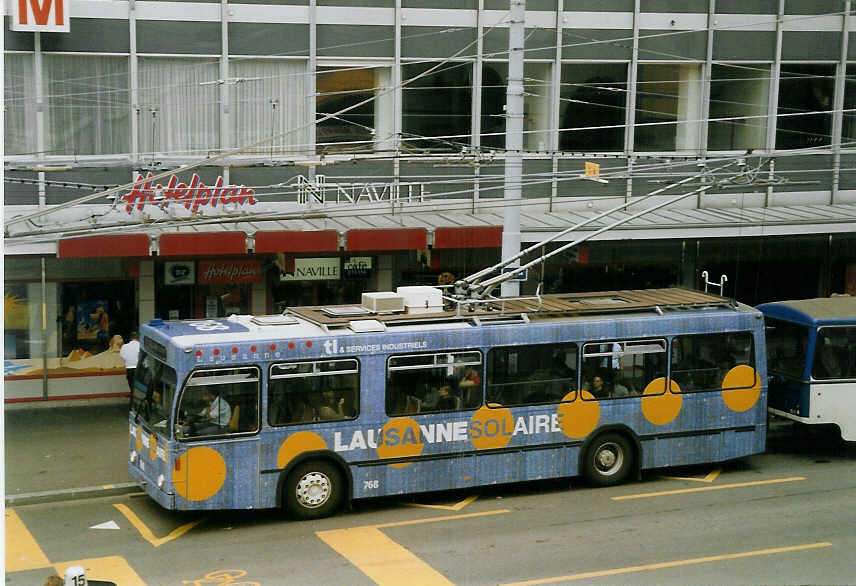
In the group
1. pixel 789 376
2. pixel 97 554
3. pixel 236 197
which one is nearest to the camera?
pixel 97 554

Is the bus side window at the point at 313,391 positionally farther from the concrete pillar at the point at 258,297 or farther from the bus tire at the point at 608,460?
the concrete pillar at the point at 258,297

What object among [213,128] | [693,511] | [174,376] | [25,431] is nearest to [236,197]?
[213,128]

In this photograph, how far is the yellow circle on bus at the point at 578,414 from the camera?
52.6 ft

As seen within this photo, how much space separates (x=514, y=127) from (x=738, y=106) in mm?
9739

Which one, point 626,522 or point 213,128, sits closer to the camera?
point 626,522

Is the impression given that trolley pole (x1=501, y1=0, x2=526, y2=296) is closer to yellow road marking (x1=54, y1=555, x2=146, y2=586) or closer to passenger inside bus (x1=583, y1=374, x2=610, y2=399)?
passenger inside bus (x1=583, y1=374, x2=610, y2=399)

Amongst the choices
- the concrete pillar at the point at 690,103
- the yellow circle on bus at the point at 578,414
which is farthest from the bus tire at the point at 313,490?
the concrete pillar at the point at 690,103

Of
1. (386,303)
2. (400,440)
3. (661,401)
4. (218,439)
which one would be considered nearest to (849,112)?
(661,401)

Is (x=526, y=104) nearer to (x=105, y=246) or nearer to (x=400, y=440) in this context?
(x=105, y=246)

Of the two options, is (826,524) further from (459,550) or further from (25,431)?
(25,431)

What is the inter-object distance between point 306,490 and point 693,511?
205 inches

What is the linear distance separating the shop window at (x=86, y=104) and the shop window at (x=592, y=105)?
28.7 ft

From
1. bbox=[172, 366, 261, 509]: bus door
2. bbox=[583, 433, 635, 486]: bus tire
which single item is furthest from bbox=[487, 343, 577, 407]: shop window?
bbox=[172, 366, 261, 509]: bus door

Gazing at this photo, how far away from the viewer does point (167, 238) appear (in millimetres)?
19406
